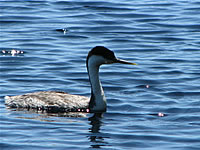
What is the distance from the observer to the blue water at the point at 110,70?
43.4ft

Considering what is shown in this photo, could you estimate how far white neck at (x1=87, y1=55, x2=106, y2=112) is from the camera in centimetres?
1542

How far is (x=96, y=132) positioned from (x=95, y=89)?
7.21 ft

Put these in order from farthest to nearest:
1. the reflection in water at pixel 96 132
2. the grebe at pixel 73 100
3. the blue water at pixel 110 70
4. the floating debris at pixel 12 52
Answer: the floating debris at pixel 12 52 → the grebe at pixel 73 100 → the blue water at pixel 110 70 → the reflection in water at pixel 96 132

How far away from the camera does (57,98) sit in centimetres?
1549

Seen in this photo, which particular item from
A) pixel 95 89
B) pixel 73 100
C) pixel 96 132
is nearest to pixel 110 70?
pixel 95 89

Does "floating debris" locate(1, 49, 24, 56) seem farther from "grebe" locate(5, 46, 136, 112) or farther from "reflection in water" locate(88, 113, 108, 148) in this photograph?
"reflection in water" locate(88, 113, 108, 148)

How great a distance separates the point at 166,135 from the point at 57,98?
3.37 meters

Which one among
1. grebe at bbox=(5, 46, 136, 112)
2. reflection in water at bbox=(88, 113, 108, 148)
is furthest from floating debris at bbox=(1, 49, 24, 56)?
reflection in water at bbox=(88, 113, 108, 148)

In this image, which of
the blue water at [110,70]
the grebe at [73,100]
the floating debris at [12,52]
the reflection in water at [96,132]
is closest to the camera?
the reflection in water at [96,132]

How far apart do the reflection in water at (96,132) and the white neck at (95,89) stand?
0.25 m

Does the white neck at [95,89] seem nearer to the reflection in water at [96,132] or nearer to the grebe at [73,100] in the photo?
the grebe at [73,100]

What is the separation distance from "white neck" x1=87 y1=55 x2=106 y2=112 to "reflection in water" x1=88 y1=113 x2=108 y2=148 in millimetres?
249

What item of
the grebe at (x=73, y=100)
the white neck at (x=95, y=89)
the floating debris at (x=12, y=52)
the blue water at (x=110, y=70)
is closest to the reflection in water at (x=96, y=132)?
the blue water at (x=110, y=70)

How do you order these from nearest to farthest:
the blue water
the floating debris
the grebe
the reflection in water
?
1. the reflection in water
2. the blue water
3. the grebe
4. the floating debris
